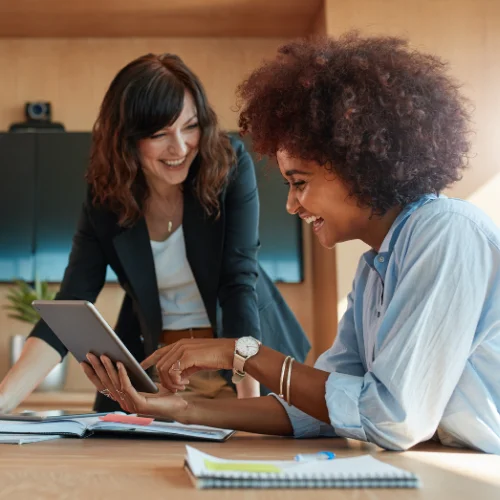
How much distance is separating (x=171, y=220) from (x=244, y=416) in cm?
76

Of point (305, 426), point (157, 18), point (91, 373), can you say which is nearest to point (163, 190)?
point (91, 373)

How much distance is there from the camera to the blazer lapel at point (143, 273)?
205cm

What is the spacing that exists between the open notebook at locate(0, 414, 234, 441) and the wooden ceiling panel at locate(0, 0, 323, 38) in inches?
131

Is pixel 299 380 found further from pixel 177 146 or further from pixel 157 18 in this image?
pixel 157 18

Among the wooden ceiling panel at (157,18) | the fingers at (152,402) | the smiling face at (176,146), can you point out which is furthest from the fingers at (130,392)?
the wooden ceiling panel at (157,18)

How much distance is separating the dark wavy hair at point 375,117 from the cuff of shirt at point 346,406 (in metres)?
0.33

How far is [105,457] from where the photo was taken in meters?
1.05

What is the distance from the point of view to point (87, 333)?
1.50m

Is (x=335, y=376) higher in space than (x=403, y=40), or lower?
lower

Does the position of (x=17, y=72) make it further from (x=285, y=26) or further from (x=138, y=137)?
(x=138, y=137)

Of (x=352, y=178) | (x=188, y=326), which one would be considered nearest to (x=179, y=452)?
(x=352, y=178)

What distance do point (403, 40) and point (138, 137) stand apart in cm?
82

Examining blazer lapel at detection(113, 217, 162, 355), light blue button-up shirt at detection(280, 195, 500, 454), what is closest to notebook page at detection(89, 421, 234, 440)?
light blue button-up shirt at detection(280, 195, 500, 454)

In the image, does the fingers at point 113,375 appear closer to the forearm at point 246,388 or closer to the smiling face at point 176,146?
the forearm at point 246,388
